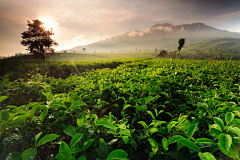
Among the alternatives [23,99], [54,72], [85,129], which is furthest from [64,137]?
[54,72]

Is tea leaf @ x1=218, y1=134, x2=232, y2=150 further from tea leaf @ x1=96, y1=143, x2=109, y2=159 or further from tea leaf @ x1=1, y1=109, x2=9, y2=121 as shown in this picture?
tea leaf @ x1=1, y1=109, x2=9, y2=121

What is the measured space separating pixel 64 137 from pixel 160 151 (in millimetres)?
1078

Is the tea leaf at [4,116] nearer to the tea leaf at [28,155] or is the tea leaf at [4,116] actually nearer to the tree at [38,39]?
the tea leaf at [28,155]

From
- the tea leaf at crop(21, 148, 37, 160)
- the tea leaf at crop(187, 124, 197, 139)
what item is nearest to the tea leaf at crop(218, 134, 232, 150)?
the tea leaf at crop(187, 124, 197, 139)

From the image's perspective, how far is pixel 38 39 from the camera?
30.5m

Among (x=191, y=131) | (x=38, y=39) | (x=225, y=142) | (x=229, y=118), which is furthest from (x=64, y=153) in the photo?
(x=38, y=39)

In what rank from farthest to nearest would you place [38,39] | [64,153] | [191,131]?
[38,39] < [191,131] < [64,153]

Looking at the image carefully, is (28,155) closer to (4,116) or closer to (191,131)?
(4,116)

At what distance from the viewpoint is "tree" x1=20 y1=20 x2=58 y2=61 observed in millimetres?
28833

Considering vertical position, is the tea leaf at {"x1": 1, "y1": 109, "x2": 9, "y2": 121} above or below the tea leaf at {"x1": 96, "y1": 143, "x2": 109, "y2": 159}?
above

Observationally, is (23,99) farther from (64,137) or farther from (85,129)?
(85,129)

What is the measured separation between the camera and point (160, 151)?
3.05ft

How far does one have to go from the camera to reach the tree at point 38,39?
94.6 ft

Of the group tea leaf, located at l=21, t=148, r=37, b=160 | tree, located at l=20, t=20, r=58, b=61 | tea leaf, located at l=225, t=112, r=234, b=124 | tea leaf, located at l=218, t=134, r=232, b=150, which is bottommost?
tea leaf, located at l=21, t=148, r=37, b=160
